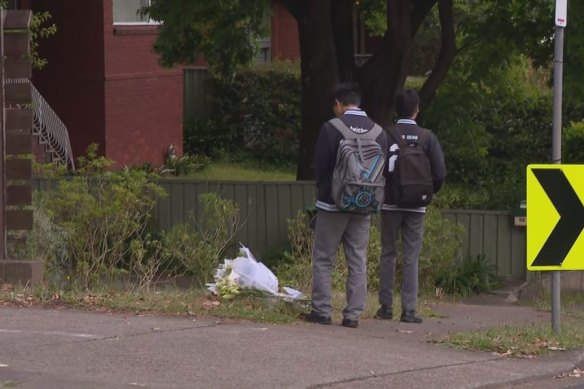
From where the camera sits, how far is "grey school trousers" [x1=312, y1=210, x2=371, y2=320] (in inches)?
321

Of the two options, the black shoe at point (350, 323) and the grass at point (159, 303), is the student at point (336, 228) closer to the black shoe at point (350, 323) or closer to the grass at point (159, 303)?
the black shoe at point (350, 323)

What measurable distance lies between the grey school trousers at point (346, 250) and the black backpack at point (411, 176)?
35cm

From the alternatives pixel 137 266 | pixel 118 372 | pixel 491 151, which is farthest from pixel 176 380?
pixel 491 151

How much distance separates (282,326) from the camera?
26.7 ft

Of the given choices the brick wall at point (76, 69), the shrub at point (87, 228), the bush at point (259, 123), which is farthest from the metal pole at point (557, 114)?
→ the bush at point (259, 123)

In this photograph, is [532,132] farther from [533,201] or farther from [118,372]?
[118,372]

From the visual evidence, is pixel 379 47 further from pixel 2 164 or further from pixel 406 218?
pixel 2 164

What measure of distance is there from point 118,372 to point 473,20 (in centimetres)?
1080

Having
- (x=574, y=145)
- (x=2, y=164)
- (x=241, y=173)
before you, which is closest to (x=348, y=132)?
(x=2, y=164)

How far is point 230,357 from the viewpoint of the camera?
701 centimetres

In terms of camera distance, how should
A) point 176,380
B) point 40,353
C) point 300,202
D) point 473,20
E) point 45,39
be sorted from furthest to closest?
point 45,39, point 473,20, point 300,202, point 40,353, point 176,380

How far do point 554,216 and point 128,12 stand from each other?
49.8 feet

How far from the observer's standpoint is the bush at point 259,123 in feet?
86.4

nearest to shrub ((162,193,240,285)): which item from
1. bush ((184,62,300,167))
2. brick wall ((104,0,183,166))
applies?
brick wall ((104,0,183,166))
